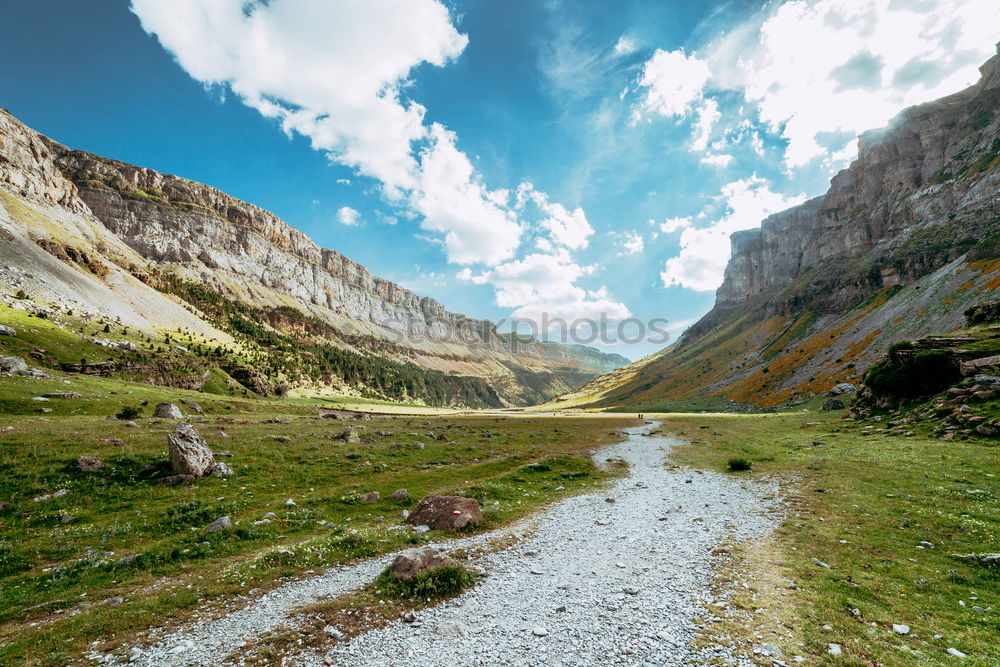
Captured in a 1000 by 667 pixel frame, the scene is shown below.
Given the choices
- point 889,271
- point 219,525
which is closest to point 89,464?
point 219,525

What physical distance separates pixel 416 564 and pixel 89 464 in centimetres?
2299

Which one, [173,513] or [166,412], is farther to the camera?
[166,412]

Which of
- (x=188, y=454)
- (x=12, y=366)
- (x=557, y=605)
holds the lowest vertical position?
(x=557, y=605)

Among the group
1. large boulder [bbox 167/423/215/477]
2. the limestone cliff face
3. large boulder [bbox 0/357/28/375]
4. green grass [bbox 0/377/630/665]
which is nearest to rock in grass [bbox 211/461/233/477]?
large boulder [bbox 167/423/215/477]

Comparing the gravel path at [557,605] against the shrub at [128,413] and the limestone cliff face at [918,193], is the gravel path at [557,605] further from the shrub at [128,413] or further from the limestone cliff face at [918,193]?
the limestone cliff face at [918,193]

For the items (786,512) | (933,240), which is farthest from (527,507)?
(933,240)

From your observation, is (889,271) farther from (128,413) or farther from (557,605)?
(128,413)

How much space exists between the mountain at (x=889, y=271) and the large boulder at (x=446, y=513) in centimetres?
9467

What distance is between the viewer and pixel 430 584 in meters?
10.7

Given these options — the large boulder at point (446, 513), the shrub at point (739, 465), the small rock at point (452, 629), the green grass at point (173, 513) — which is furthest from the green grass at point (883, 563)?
the green grass at point (173, 513)

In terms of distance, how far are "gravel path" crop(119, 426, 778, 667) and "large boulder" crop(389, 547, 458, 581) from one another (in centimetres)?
113

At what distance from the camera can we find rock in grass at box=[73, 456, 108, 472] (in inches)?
808

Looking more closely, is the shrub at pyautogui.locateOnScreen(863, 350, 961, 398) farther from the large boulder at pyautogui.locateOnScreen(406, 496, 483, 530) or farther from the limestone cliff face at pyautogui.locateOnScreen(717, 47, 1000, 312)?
the limestone cliff face at pyautogui.locateOnScreen(717, 47, 1000, 312)

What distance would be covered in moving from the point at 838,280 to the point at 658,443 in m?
164
